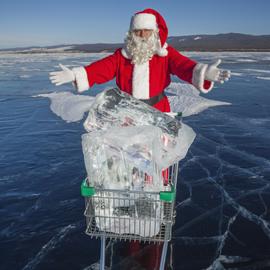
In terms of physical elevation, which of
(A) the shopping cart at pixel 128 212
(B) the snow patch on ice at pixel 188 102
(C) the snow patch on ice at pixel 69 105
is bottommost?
(C) the snow patch on ice at pixel 69 105

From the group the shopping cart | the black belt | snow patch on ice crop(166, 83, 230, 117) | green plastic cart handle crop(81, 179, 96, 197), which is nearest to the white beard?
the black belt

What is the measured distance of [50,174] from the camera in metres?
5.15

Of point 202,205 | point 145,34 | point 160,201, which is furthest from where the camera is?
point 202,205

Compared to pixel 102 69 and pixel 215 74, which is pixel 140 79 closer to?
pixel 102 69

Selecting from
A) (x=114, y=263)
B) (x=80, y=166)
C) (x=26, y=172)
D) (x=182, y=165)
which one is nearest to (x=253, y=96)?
(x=182, y=165)

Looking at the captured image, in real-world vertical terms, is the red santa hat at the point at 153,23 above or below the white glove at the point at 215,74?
above

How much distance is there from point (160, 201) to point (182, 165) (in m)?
3.30

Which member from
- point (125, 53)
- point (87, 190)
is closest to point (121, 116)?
point (87, 190)

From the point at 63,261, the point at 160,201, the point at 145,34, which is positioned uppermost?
the point at 145,34

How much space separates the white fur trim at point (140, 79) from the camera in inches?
118

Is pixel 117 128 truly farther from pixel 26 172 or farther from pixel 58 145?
pixel 58 145

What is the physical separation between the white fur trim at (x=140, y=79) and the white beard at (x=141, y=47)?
0.05 metres

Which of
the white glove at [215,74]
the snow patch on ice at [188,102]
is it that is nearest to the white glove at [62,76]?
the white glove at [215,74]

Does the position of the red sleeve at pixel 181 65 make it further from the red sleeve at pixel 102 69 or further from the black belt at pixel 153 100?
the red sleeve at pixel 102 69
